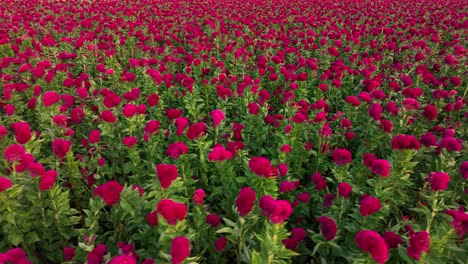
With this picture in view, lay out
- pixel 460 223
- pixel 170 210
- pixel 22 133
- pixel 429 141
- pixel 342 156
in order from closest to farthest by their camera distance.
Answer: pixel 170 210
pixel 460 223
pixel 22 133
pixel 342 156
pixel 429 141

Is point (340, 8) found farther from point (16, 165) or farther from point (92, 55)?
point (16, 165)

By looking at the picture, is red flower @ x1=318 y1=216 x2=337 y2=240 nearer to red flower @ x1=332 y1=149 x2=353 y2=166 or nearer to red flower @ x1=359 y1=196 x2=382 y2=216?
red flower @ x1=359 y1=196 x2=382 y2=216

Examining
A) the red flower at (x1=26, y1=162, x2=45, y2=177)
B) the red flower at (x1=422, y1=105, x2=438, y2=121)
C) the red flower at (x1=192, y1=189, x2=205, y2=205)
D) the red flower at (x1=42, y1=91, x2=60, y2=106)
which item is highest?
the red flower at (x1=42, y1=91, x2=60, y2=106)

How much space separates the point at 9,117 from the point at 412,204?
17.6 ft

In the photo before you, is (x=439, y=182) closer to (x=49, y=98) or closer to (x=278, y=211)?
(x=278, y=211)

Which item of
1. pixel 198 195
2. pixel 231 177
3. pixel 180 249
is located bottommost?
pixel 231 177

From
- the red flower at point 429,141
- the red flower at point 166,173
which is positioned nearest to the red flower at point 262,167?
the red flower at point 166,173

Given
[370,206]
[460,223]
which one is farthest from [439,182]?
[370,206]

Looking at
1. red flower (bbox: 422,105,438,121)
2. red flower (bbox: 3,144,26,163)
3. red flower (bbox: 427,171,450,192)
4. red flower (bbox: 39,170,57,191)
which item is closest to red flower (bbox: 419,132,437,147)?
red flower (bbox: 422,105,438,121)

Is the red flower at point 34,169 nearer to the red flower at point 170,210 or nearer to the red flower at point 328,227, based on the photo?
the red flower at point 170,210

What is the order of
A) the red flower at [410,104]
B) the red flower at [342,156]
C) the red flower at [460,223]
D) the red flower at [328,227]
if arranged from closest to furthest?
the red flower at [460,223] → the red flower at [328,227] → the red flower at [342,156] → the red flower at [410,104]

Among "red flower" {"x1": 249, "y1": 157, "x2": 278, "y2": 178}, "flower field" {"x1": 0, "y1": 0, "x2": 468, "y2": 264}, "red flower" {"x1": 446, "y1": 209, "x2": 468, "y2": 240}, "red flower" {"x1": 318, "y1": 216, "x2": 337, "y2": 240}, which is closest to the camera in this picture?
"red flower" {"x1": 446, "y1": 209, "x2": 468, "y2": 240}

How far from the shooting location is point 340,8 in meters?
13.9

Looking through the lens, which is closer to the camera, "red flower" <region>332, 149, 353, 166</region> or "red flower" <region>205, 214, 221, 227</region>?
"red flower" <region>205, 214, 221, 227</region>
